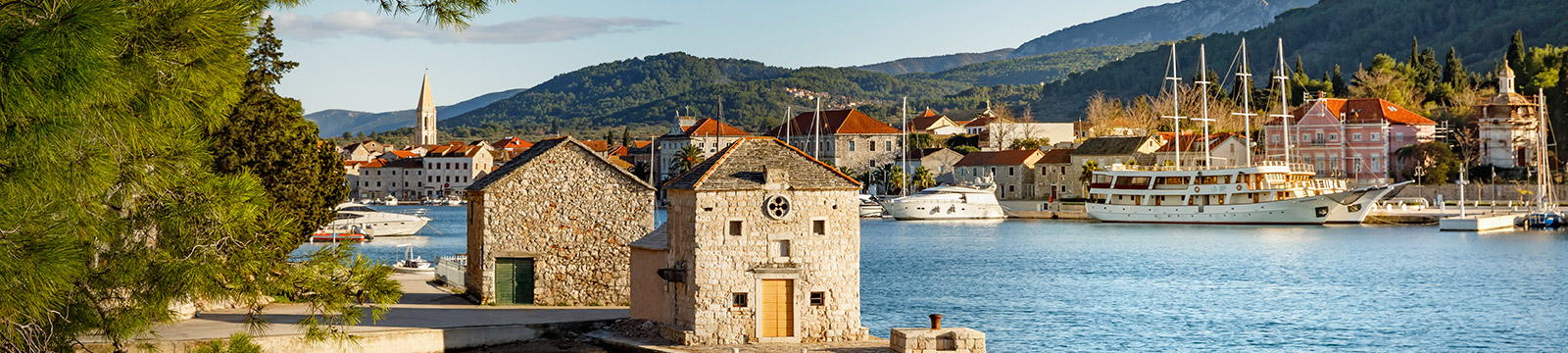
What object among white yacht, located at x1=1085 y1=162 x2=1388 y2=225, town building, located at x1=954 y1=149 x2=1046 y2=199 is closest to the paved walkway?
white yacht, located at x1=1085 y1=162 x2=1388 y2=225

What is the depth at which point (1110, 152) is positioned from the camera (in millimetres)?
95500

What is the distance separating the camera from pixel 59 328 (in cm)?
966

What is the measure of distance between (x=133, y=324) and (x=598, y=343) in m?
9.39

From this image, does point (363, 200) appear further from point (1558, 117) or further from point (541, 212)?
point (541, 212)

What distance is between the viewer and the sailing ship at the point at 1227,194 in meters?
78.4

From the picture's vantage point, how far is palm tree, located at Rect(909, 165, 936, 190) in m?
104

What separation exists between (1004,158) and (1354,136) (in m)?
23.6

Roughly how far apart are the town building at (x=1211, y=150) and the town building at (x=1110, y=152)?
0.85 m

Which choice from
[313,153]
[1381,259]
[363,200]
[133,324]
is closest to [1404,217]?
[1381,259]

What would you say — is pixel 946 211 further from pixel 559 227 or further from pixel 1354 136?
pixel 559 227

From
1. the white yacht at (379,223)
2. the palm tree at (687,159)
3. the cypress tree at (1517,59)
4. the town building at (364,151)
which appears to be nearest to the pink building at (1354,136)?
the cypress tree at (1517,59)

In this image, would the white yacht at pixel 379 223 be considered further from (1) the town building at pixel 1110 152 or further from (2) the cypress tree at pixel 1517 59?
(2) the cypress tree at pixel 1517 59

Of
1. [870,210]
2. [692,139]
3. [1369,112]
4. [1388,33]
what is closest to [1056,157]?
[870,210]

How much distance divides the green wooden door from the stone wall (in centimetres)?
460
